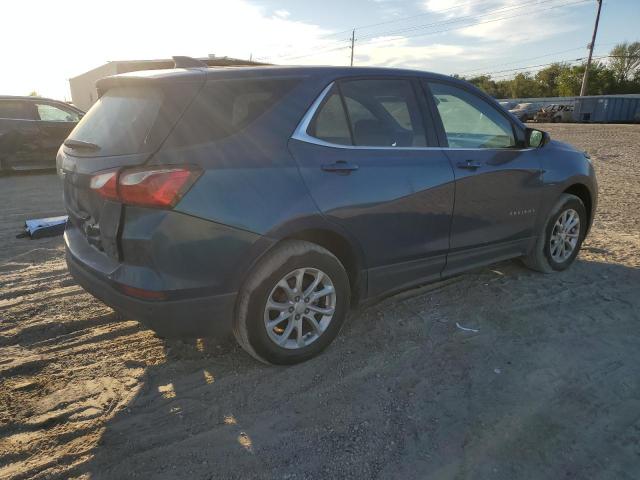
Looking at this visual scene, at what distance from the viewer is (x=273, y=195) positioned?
99.0 inches

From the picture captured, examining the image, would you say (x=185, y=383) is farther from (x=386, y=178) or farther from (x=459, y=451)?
(x=386, y=178)

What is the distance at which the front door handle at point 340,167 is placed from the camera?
272cm

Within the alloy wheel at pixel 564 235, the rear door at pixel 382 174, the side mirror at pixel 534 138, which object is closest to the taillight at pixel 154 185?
the rear door at pixel 382 174

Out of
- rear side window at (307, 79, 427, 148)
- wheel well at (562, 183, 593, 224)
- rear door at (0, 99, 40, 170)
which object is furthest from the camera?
rear door at (0, 99, 40, 170)

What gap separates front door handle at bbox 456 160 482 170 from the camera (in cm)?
338

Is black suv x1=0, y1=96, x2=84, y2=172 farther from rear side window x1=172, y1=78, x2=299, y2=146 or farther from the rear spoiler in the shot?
rear side window x1=172, y1=78, x2=299, y2=146

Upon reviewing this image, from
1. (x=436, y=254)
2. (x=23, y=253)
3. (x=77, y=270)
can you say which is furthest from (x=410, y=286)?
(x=23, y=253)

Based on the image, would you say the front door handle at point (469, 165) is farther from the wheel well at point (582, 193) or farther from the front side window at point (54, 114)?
the front side window at point (54, 114)

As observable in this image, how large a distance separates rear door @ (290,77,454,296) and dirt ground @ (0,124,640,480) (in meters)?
0.55

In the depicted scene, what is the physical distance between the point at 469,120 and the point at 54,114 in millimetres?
9836

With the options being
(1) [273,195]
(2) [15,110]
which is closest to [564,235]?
(1) [273,195]

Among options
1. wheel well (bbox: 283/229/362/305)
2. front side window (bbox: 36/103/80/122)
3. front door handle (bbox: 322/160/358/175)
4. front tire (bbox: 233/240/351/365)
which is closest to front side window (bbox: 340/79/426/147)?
front door handle (bbox: 322/160/358/175)

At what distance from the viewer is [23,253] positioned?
493cm

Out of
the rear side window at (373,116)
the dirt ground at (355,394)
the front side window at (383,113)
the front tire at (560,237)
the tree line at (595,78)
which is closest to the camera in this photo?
the dirt ground at (355,394)
